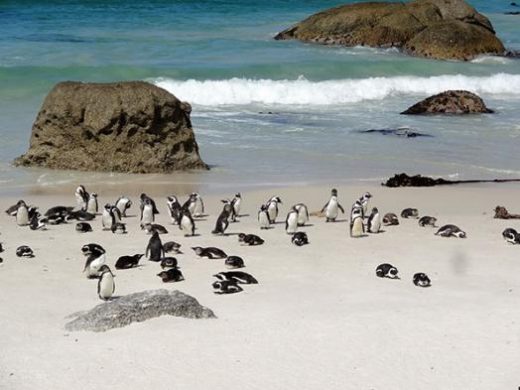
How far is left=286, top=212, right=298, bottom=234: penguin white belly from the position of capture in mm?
14297

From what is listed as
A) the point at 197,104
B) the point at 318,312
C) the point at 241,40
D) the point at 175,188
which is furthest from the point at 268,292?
the point at 241,40

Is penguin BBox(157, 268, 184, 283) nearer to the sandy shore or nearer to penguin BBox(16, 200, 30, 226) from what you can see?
the sandy shore

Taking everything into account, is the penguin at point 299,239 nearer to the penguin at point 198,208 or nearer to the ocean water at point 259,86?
the penguin at point 198,208

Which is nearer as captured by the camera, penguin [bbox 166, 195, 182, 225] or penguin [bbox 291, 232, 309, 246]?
penguin [bbox 291, 232, 309, 246]

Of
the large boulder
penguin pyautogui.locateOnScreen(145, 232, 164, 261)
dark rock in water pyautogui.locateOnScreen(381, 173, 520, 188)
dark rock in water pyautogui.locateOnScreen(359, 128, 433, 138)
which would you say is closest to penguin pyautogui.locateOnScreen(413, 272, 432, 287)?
penguin pyautogui.locateOnScreen(145, 232, 164, 261)

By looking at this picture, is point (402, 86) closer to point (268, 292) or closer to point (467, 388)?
point (268, 292)

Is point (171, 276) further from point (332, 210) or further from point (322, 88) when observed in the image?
point (322, 88)

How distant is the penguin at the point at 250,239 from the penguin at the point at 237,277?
1.88 m

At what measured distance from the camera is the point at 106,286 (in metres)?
10.9

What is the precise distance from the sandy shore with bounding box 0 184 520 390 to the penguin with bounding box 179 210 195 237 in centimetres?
15

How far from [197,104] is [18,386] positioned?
20609mm

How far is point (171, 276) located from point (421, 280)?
2.40 metres

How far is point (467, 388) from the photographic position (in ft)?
28.7

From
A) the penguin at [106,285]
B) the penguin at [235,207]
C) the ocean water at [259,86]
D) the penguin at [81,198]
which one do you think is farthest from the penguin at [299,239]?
the ocean water at [259,86]
